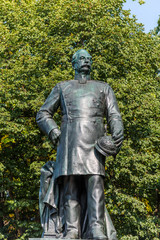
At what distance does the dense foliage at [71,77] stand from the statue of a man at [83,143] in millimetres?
11521

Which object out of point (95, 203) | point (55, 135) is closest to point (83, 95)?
point (55, 135)

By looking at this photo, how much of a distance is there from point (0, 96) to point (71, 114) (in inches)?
514

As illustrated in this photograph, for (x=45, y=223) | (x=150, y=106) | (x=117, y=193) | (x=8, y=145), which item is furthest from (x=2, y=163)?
(x=45, y=223)

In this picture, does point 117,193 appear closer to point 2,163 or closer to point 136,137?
point 136,137

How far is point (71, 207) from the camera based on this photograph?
230 inches

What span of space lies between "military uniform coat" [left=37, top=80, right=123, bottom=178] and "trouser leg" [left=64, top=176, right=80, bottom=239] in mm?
179

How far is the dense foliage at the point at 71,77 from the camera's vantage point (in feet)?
60.4

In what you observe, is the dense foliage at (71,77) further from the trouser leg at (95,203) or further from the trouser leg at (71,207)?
the trouser leg at (95,203)

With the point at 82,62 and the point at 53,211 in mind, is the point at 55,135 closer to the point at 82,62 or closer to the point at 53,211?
the point at 53,211

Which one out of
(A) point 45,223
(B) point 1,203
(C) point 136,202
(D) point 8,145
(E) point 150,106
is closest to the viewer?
(A) point 45,223

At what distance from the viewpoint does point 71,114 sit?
6.09 meters

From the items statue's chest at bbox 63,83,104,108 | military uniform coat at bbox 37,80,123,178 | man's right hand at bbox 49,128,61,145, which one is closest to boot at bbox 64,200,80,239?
military uniform coat at bbox 37,80,123,178

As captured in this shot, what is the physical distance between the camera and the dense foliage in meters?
18.4

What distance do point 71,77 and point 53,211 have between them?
13.0 meters
